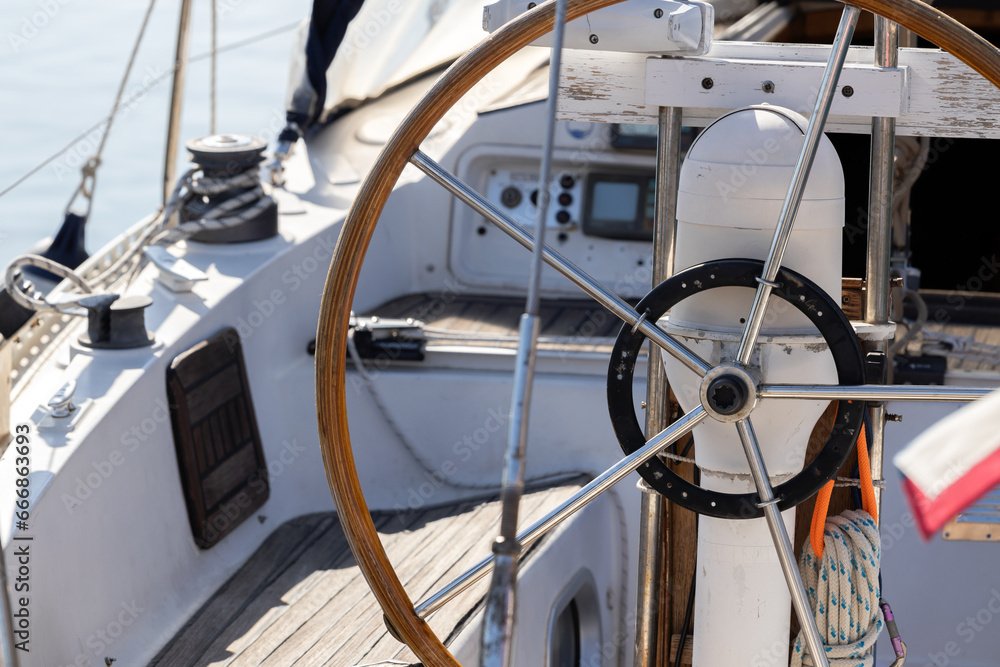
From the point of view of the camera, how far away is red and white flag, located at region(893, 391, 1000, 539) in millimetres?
511

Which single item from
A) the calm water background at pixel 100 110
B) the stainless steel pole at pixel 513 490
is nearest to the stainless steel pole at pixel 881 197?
the stainless steel pole at pixel 513 490

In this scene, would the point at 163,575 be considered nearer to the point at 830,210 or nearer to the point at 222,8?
the point at 830,210

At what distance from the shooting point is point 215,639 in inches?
A: 66.9

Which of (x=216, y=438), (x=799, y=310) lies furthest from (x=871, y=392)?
(x=216, y=438)

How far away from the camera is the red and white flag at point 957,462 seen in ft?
1.68

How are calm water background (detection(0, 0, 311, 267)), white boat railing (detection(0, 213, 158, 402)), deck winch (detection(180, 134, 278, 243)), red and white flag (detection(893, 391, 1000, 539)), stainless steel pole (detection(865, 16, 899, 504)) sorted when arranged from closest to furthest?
red and white flag (detection(893, 391, 1000, 539)) < stainless steel pole (detection(865, 16, 899, 504)) < white boat railing (detection(0, 213, 158, 402)) < deck winch (detection(180, 134, 278, 243)) < calm water background (detection(0, 0, 311, 267))

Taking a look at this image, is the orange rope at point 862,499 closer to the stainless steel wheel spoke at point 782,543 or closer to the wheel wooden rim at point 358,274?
the stainless steel wheel spoke at point 782,543

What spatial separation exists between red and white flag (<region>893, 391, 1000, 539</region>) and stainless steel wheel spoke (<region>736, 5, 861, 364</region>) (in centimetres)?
50

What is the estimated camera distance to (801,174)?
3.30 ft

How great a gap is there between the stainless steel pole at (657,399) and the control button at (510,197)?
4.93 feet

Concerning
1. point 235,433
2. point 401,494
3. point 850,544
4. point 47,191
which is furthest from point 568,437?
point 47,191

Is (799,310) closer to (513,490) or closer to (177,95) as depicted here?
(513,490)

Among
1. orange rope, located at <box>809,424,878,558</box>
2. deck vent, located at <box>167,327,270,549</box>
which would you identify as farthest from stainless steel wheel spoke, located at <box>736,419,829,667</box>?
deck vent, located at <box>167,327,270,549</box>

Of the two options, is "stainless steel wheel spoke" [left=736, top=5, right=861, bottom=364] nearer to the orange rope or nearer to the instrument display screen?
the orange rope
